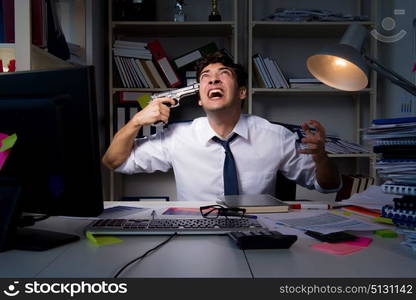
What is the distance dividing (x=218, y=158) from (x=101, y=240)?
1018 millimetres

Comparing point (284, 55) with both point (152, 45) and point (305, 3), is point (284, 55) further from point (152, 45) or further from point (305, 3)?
point (152, 45)

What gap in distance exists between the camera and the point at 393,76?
3.23ft

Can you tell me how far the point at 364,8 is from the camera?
9.30 ft

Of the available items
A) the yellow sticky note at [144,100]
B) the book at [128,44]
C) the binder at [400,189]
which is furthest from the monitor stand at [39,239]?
the book at [128,44]

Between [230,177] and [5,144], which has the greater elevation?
[5,144]

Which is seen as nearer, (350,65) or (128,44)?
(350,65)

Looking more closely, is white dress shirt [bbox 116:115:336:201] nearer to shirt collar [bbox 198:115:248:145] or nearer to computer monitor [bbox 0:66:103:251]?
shirt collar [bbox 198:115:248:145]

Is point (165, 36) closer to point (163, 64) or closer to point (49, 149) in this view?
point (163, 64)

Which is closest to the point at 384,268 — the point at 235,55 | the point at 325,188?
the point at 325,188

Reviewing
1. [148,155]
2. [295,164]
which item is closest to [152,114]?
[148,155]

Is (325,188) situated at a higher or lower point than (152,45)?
lower

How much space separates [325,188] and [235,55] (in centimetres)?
122

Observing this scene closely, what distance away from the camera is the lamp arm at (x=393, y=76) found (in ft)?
2.92

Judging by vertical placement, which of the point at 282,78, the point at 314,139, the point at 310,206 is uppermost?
the point at 282,78
